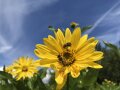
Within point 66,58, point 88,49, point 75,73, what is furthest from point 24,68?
point 75,73

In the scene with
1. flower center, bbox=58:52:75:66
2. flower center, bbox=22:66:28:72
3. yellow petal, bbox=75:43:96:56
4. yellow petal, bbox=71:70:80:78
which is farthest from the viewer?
flower center, bbox=22:66:28:72

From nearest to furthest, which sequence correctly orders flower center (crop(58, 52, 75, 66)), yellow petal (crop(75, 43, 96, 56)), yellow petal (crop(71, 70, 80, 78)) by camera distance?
yellow petal (crop(71, 70, 80, 78)), yellow petal (crop(75, 43, 96, 56)), flower center (crop(58, 52, 75, 66))

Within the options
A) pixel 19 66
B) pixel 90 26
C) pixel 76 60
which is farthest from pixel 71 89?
pixel 19 66

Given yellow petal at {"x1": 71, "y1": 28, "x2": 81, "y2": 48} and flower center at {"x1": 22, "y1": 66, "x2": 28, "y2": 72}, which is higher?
flower center at {"x1": 22, "y1": 66, "x2": 28, "y2": 72}

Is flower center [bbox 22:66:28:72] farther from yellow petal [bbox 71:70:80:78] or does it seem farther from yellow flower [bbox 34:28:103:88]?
yellow petal [bbox 71:70:80:78]

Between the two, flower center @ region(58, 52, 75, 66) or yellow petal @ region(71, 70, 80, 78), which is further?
flower center @ region(58, 52, 75, 66)

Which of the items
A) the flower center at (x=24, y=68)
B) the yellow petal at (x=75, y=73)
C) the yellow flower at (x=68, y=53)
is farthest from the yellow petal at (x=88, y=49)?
the flower center at (x=24, y=68)

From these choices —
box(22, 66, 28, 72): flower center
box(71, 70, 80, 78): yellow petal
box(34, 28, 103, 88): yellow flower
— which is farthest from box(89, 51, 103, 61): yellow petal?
box(22, 66, 28, 72): flower center

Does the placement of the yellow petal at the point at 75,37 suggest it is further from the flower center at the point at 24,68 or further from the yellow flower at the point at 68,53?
the flower center at the point at 24,68

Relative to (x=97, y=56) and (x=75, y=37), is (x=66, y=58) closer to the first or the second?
(x=75, y=37)
